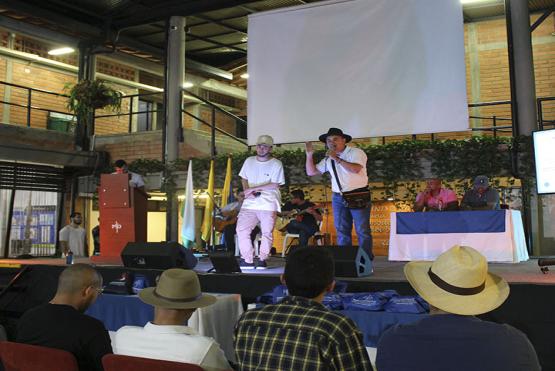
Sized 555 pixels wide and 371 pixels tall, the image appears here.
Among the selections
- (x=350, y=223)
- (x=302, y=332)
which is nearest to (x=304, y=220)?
(x=350, y=223)

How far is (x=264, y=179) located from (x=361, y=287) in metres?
1.77

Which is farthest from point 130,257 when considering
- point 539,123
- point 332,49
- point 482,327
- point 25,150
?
point 539,123

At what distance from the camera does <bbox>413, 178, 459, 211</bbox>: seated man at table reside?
6.31 meters

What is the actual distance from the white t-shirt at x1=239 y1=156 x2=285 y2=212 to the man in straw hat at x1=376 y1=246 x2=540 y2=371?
3.35 m

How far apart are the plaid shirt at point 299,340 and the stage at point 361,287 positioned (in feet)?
6.55

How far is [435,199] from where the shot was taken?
6.44 m

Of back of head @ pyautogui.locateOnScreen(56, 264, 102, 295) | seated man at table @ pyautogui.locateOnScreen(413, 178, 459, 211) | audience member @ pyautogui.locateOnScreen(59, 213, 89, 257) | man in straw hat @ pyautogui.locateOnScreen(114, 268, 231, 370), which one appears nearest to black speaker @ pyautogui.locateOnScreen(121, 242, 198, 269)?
back of head @ pyautogui.locateOnScreen(56, 264, 102, 295)

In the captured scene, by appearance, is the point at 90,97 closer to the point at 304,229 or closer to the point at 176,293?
the point at 304,229

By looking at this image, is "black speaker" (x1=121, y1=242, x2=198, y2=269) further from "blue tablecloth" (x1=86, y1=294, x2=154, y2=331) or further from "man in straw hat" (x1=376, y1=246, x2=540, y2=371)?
"man in straw hat" (x1=376, y1=246, x2=540, y2=371)

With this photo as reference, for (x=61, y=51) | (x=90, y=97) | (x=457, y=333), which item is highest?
(x=61, y=51)

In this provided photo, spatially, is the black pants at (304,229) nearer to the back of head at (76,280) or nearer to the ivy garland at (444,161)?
the ivy garland at (444,161)

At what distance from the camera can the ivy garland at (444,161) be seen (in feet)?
24.3

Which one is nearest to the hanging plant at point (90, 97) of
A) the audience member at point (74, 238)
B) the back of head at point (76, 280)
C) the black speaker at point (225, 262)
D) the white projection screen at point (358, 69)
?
the audience member at point (74, 238)

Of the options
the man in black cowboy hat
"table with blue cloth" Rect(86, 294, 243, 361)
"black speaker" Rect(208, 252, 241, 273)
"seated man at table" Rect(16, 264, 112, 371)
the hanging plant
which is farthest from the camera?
the hanging plant
